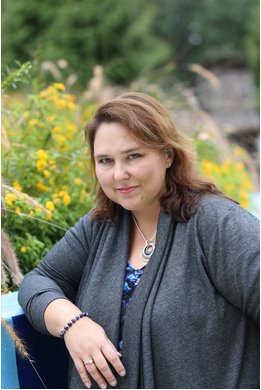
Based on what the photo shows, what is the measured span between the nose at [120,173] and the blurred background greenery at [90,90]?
1.21ft

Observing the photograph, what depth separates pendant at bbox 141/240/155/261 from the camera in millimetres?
1358

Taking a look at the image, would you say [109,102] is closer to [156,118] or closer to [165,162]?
[156,118]

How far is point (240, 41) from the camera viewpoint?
2431 centimetres

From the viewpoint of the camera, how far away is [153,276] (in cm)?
122

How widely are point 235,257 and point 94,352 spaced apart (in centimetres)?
55

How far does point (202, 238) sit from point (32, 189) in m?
1.26

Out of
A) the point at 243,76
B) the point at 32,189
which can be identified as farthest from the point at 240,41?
the point at 32,189

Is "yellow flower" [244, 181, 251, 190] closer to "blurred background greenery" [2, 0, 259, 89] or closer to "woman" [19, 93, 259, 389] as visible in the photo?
"woman" [19, 93, 259, 389]

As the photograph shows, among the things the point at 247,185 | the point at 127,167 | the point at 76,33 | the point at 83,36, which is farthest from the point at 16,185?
the point at 76,33

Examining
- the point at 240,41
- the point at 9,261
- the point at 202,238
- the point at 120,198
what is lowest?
the point at 9,261

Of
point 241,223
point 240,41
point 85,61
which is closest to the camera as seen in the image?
point 241,223

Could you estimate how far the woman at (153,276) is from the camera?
113 centimetres

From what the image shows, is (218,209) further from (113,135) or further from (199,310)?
(113,135)

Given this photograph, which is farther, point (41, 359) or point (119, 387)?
point (41, 359)
